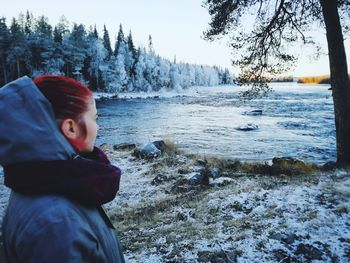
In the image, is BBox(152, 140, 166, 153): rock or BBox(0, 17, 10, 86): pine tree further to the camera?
BBox(0, 17, 10, 86): pine tree

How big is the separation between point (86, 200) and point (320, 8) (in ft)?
31.9

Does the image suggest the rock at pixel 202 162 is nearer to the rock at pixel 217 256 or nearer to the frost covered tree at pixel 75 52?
the rock at pixel 217 256

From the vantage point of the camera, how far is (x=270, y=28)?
366 inches

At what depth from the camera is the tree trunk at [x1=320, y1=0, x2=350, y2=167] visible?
311 inches

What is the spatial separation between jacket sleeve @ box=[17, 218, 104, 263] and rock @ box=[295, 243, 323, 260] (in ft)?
13.7

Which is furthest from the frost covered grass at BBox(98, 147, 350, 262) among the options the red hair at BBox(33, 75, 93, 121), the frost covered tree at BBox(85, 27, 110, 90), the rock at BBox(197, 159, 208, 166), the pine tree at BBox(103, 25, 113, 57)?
the pine tree at BBox(103, 25, 113, 57)

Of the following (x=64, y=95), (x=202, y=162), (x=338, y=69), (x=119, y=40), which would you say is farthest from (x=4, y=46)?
(x=64, y=95)

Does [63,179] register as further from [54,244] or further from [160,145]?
[160,145]

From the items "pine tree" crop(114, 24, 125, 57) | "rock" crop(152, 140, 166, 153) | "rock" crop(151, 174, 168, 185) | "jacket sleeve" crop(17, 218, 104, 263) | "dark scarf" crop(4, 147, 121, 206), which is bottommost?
"rock" crop(151, 174, 168, 185)

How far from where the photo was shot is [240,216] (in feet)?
19.2

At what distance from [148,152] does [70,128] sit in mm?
11043

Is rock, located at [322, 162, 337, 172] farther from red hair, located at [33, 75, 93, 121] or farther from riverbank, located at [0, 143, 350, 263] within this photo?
red hair, located at [33, 75, 93, 121]

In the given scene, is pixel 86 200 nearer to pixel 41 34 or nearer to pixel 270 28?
pixel 270 28

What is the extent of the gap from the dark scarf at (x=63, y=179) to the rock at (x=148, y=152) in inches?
430
